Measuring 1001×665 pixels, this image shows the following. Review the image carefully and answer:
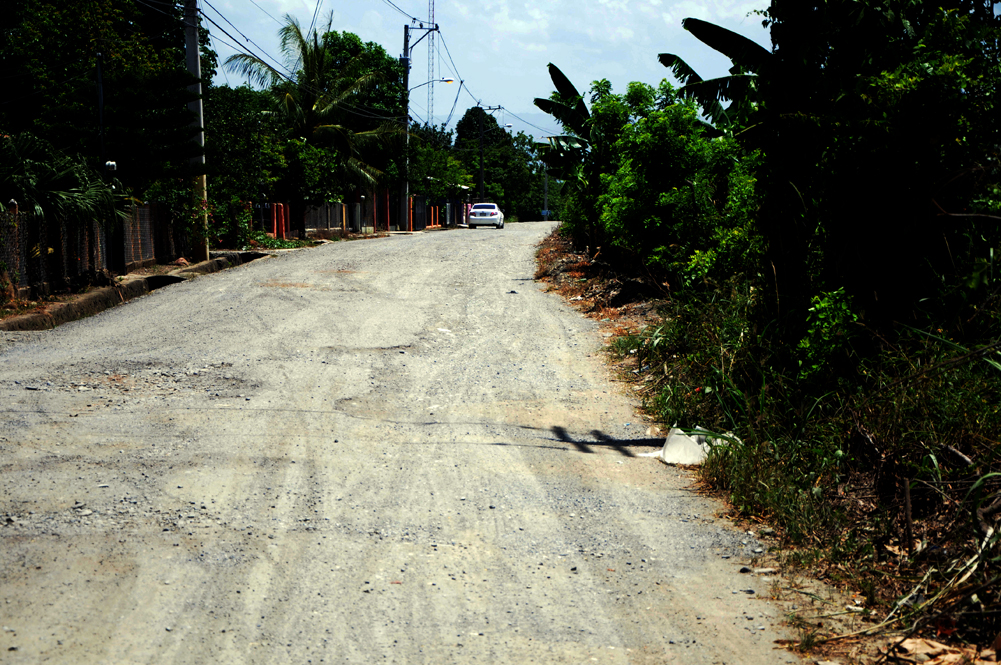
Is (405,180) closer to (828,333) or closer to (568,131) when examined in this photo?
(568,131)

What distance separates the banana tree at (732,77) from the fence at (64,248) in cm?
1006

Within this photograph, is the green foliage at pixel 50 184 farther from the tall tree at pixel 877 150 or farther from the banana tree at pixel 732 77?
the tall tree at pixel 877 150

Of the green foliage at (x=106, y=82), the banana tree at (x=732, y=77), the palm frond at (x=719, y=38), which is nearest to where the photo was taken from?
the banana tree at (x=732, y=77)

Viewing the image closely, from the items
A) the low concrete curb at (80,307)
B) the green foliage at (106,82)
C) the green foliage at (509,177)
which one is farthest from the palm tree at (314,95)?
the green foliage at (509,177)

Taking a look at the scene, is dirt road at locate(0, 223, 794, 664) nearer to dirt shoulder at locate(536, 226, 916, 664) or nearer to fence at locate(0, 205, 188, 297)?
dirt shoulder at locate(536, 226, 916, 664)

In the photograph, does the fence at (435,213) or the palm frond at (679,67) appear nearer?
the palm frond at (679,67)

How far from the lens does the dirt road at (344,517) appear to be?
3.68 metres

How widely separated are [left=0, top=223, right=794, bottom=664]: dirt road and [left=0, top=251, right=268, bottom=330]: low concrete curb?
171cm

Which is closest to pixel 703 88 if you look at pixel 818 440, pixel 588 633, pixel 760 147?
pixel 760 147

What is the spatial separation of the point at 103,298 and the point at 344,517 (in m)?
11.3

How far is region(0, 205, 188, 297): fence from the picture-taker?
42.6 ft

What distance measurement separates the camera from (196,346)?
10156mm

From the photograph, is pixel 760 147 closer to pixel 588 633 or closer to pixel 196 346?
pixel 588 633

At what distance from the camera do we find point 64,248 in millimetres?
14547
